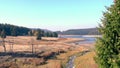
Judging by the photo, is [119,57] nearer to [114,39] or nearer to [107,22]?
[114,39]

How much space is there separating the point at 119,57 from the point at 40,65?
161 ft

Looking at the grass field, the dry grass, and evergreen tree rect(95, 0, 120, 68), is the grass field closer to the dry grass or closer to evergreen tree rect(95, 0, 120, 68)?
the dry grass

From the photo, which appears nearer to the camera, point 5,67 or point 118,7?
point 118,7

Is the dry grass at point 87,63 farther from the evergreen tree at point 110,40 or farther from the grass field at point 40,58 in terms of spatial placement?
the evergreen tree at point 110,40

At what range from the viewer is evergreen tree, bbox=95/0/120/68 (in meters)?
23.2

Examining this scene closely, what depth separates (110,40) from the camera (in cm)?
2406

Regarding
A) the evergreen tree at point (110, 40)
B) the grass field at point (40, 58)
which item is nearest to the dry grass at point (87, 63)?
the grass field at point (40, 58)

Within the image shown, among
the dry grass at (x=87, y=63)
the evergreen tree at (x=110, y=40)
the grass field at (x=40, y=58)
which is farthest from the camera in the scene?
the grass field at (x=40, y=58)

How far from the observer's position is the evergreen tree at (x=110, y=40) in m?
23.2

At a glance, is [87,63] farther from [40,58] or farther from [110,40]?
[110,40]

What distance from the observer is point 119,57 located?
72.4 feet

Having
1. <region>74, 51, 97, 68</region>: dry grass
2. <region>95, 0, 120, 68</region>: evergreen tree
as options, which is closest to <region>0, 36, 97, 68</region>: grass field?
<region>74, 51, 97, 68</region>: dry grass

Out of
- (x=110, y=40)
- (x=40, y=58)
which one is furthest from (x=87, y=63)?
(x=110, y=40)

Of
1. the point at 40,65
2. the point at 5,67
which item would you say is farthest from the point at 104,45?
the point at 40,65
